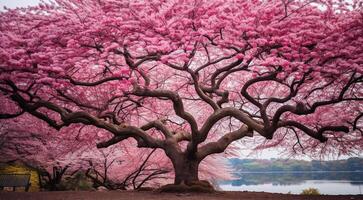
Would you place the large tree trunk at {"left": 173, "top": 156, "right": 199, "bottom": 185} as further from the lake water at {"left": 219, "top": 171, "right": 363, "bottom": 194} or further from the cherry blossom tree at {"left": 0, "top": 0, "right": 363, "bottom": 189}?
the lake water at {"left": 219, "top": 171, "right": 363, "bottom": 194}

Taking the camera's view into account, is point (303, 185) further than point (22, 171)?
Yes

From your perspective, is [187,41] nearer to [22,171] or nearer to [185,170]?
[185,170]

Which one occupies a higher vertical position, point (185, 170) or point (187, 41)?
point (187, 41)

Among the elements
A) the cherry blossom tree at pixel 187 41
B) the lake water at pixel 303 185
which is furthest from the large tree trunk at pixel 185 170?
the lake water at pixel 303 185

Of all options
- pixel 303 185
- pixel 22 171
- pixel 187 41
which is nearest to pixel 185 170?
pixel 187 41

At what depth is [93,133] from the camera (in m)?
9.55

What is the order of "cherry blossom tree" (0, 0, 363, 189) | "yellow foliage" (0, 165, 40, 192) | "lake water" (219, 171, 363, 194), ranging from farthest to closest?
"lake water" (219, 171, 363, 194) → "yellow foliage" (0, 165, 40, 192) → "cherry blossom tree" (0, 0, 363, 189)

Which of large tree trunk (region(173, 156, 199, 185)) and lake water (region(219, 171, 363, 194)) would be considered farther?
lake water (region(219, 171, 363, 194))

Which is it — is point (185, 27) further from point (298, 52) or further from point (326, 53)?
point (326, 53)

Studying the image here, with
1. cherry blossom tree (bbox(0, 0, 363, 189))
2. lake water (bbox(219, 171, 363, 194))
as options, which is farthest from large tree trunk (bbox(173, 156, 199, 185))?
lake water (bbox(219, 171, 363, 194))

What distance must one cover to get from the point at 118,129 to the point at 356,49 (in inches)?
168

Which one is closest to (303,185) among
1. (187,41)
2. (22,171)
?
(22,171)

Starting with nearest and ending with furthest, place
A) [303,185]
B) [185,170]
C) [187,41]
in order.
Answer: [187,41] < [185,170] < [303,185]

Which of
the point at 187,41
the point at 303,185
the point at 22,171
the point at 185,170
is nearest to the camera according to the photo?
the point at 187,41
